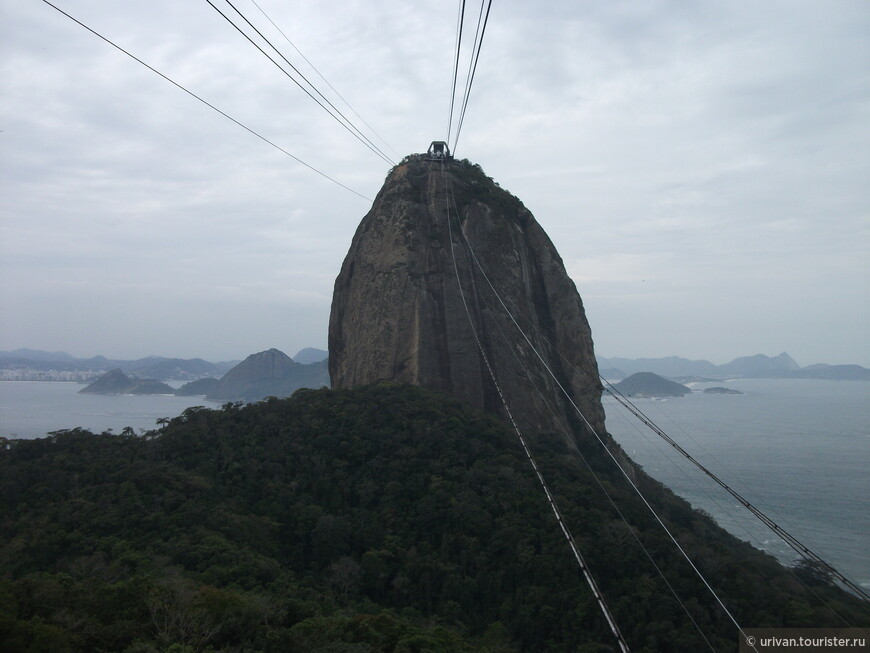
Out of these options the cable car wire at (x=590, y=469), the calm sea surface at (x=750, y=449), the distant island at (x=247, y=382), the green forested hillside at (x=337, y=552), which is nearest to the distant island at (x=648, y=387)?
the calm sea surface at (x=750, y=449)

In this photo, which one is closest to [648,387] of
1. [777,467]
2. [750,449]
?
[750,449]

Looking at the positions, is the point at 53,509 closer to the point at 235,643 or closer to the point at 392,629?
the point at 235,643

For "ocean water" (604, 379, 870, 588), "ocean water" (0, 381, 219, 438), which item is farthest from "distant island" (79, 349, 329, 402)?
"ocean water" (604, 379, 870, 588)

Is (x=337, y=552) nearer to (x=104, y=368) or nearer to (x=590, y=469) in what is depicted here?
(x=590, y=469)

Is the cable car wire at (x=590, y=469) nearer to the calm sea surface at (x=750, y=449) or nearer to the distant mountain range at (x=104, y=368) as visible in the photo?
the calm sea surface at (x=750, y=449)

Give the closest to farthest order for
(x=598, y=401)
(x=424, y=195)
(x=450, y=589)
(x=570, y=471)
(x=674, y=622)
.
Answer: (x=674, y=622), (x=450, y=589), (x=570, y=471), (x=598, y=401), (x=424, y=195)

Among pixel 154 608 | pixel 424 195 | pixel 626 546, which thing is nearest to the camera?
pixel 154 608

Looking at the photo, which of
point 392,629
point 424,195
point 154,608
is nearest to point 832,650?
point 392,629
